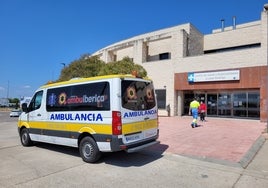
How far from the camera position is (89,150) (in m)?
6.81

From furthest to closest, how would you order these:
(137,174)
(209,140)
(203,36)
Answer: (203,36)
(209,140)
(137,174)

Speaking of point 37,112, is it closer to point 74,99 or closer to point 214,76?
point 74,99

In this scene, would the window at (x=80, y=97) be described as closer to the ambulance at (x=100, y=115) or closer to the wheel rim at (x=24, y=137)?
the ambulance at (x=100, y=115)

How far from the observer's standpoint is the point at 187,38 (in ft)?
82.3

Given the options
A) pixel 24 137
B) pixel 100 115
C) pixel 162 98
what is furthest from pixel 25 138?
pixel 162 98

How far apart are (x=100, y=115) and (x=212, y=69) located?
17.0 meters

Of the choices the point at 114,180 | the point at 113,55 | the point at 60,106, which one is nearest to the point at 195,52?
the point at 113,55

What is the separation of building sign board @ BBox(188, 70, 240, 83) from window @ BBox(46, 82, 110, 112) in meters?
16.2

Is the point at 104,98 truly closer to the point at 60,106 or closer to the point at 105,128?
the point at 105,128

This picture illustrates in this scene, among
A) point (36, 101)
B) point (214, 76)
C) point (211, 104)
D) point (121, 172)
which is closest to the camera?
point (121, 172)

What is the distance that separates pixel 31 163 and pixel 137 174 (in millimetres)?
3092

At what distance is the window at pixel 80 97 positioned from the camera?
21.5 ft

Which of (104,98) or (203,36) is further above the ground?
(203,36)

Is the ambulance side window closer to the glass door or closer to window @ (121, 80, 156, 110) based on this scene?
window @ (121, 80, 156, 110)
